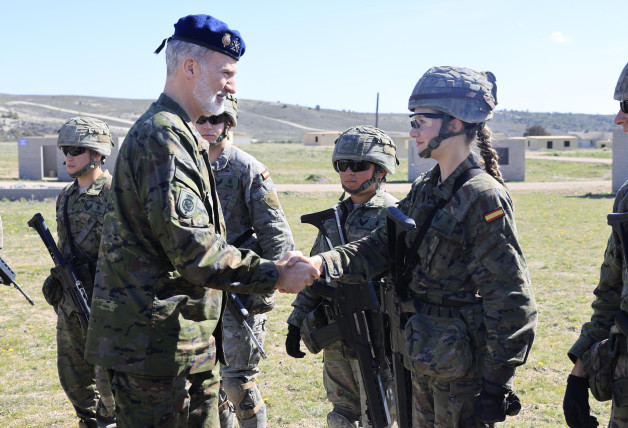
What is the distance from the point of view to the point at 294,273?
3305mm

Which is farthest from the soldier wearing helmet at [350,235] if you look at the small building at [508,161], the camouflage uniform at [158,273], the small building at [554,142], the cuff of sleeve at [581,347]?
the small building at [554,142]

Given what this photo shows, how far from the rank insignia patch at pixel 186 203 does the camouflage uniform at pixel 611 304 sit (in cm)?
199

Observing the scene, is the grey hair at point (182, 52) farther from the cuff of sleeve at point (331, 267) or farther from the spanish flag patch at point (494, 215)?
the spanish flag patch at point (494, 215)

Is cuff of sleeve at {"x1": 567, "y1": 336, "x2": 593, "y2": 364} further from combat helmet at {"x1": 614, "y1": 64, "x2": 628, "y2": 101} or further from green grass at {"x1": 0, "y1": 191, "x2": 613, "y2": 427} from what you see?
green grass at {"x1": 0, "y1": 191, "x2": 613, "y2": 427}

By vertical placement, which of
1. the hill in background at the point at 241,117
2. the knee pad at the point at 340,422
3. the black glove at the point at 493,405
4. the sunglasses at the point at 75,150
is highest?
the hill in background at the point at 241,117

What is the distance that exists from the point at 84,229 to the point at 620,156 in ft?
82.3

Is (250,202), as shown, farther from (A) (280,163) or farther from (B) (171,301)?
(A) (280,163)

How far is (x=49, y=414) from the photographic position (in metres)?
6.09

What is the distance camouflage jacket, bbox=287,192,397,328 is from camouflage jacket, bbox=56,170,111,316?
5.31ft

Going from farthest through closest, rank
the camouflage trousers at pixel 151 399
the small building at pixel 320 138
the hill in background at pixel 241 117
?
the hill in background at pixel 241 117 → the small building at pixel 320 138 → the camouflage trousers at pixel 151 399

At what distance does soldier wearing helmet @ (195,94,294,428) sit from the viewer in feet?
15.6

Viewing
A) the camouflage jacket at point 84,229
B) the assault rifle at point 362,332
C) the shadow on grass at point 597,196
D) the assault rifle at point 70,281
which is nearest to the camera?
the assault rifle at point 362,332

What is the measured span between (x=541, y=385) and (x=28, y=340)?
609 cm

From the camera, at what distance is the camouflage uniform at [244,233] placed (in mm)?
→ 4746
